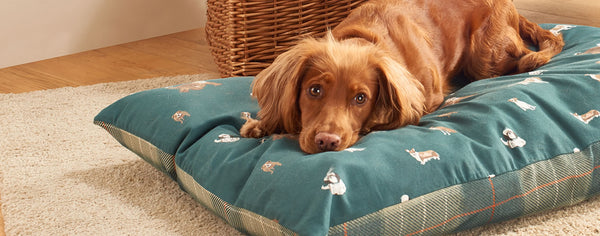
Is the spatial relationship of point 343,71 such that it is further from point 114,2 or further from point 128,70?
point 114,2

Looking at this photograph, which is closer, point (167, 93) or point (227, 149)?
point (227, 149)

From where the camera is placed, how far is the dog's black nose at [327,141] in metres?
1.66

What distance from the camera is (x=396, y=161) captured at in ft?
5.12

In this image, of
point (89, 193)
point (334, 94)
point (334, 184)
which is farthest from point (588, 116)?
point (89, 193)

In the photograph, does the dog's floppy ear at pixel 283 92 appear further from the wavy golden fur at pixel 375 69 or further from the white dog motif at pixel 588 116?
the white dog motif at pixel 588 116

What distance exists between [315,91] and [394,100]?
0.25m

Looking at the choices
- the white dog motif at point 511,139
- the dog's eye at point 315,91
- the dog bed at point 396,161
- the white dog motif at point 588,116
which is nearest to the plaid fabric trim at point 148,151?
the dog bed at point 396,161

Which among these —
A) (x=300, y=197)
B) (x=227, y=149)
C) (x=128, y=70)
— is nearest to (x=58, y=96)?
(x=128, y=70)

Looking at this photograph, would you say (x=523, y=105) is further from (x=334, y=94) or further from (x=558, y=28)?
(x=558, y=28)

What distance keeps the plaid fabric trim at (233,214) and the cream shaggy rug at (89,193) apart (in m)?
0.06

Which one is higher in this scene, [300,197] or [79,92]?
[300,197]

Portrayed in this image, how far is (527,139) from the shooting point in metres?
1.72

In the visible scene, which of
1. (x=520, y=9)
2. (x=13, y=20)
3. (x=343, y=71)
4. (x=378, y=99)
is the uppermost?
(x=343, y=71)

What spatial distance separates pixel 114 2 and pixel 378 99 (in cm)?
277
